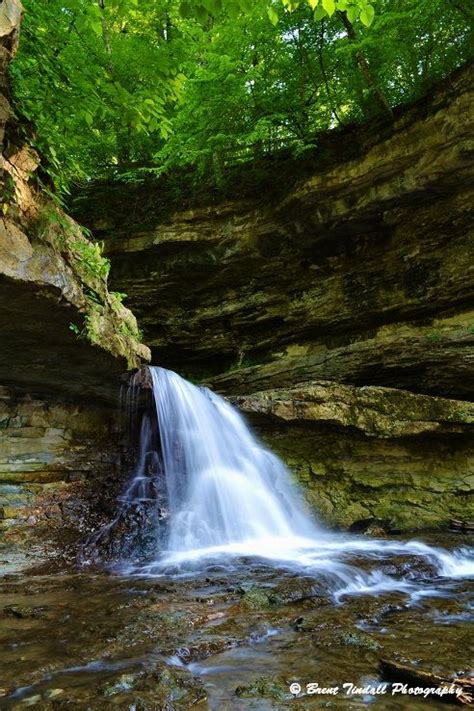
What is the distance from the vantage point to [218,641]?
2.97 m

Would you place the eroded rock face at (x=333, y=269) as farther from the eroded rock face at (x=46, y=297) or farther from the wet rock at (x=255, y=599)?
the wet rock at (x=255, y=599)

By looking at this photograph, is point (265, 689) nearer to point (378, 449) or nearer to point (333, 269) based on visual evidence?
point (378, 449)

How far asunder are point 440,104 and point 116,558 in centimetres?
916

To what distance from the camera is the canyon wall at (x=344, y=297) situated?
331 inches

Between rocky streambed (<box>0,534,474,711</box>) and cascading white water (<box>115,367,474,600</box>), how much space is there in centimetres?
85

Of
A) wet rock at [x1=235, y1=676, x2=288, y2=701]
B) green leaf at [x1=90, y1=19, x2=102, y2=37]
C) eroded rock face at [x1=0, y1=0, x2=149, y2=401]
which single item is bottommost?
wet rock at [x1=235, y1=676, x2=288, y2=701]

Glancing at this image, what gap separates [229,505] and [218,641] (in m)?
4.53

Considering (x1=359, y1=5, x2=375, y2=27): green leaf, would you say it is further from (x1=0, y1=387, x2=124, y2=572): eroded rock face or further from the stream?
(x1=0, y1=387, x2=124, y2=572): eroded rock face

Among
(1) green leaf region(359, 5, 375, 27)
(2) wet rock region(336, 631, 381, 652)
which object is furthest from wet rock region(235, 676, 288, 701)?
(1) green leaf region(359, 5, 375, 27)

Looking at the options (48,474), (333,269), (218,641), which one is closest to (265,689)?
(218,641)

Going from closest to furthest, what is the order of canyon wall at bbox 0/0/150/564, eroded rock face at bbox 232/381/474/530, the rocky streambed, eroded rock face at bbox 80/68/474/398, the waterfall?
the rocky streambed → canyon wall at bbox 0/0/150/564 → the waterfall → eroded rock face at bbox 232/381/474/530 → eroded rock face at bbox 80/68/474/398

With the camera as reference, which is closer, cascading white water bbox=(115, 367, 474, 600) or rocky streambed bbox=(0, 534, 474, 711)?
rocky streambed bbox=(0, 534, 474, 711)

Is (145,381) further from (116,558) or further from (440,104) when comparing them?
(440,104)

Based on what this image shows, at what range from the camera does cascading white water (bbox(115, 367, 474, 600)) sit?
554 cm
